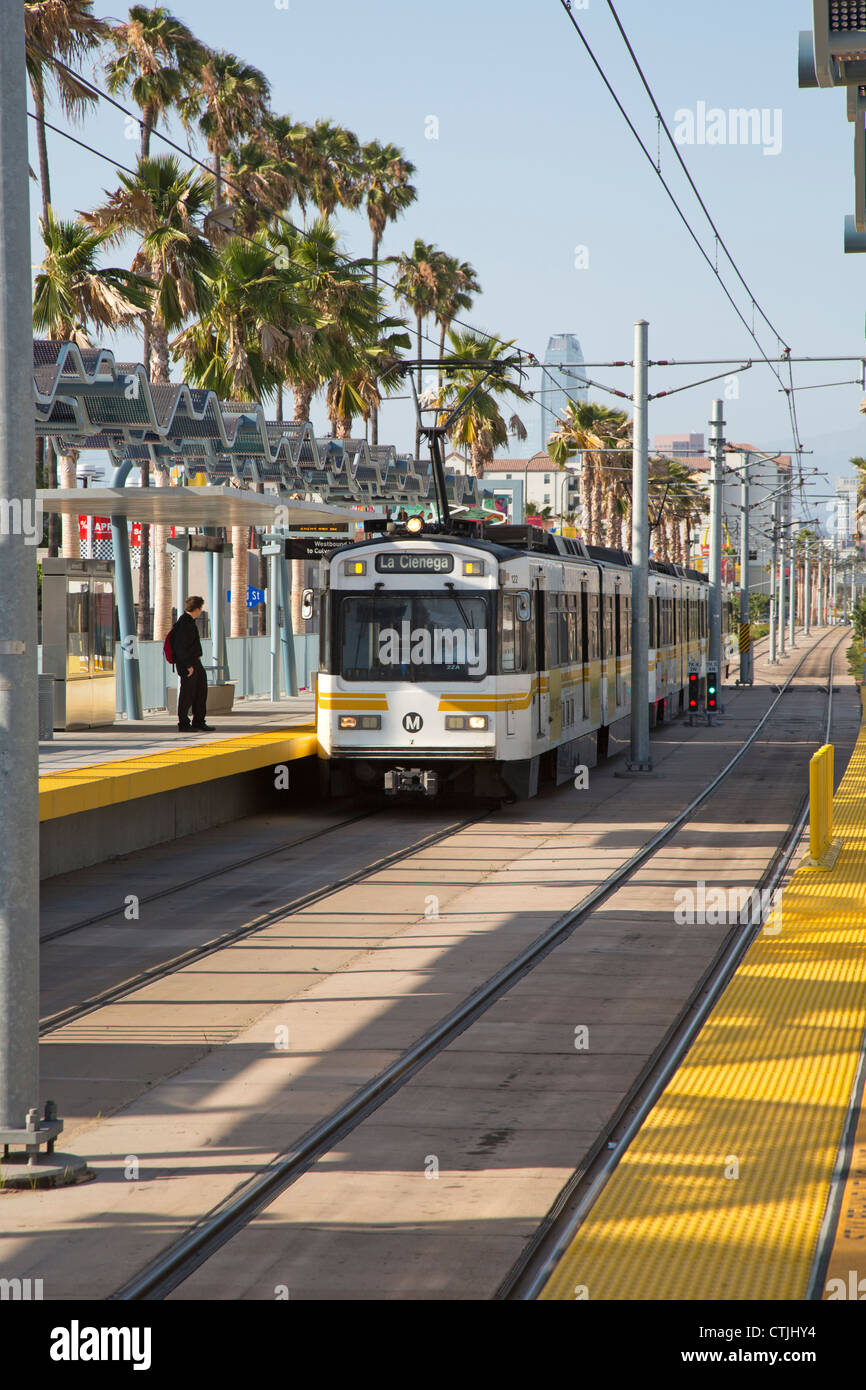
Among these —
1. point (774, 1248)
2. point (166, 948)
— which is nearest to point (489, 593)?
point (166, 948)

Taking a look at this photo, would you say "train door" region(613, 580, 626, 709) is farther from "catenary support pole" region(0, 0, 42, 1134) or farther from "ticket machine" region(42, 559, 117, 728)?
"catenary support pole" region(0, 0, 42, 1134)

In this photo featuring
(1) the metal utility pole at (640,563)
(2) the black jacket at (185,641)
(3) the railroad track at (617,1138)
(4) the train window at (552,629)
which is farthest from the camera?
(1) the metal utility pole at (640,563)

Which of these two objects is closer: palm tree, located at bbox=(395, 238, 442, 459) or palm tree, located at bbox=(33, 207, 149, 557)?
palm tree, located at bbox=(33, 207, 149, 557)

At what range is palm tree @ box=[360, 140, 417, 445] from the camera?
5109 cm

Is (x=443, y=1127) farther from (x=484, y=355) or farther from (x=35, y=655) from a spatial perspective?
(x=484, y=355)

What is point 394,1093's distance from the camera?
851 cm

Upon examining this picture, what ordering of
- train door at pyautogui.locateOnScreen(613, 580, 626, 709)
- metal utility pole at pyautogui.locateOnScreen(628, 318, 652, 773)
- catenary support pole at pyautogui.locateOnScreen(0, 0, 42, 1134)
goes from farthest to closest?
train door at pyautogui.locateOnScreen(613, 580, 626, 709)
metal utility pole at pyautogui.locateOnScreen(628, 318, 652, 773)
catenary support pole at pyautogui.locateOnScreen(0, 0, 42, 1134)

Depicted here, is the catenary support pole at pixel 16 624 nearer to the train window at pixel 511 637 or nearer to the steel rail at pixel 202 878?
the steel rail at pixel 202 878

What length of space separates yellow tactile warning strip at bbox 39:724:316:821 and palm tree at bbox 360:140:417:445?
32344mm

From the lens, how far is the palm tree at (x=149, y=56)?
111 ft

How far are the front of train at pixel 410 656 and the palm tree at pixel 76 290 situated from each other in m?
9.83

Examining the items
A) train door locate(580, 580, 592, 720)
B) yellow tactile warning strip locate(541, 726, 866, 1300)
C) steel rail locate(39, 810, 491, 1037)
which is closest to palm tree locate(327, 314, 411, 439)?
train door locate(580, 580, 592, 720)

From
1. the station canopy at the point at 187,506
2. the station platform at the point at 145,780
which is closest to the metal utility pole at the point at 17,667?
the station platform at the point at 145,780

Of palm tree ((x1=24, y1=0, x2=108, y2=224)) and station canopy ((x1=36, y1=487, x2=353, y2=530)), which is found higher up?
palm tree ((x1=24, y1=0, x2=108, y2=224))
